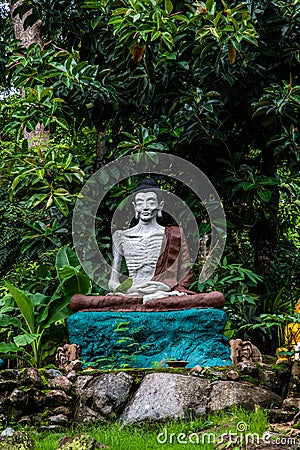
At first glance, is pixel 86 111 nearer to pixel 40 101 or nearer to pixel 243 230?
pixel 40 101

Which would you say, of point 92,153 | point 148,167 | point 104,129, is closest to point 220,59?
point 148,167

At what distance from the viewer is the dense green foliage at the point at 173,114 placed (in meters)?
8.63

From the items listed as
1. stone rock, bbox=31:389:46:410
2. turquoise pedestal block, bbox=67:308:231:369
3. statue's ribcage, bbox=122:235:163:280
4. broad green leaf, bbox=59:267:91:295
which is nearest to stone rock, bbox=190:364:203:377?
turquoise pedestal block, bbox=67:308:231:369

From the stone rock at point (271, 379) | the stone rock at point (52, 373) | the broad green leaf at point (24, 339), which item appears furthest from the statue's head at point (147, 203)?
the stone rock at point (271, 379)

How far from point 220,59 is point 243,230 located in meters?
3.07

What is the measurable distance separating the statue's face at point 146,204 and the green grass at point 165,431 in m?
2.87

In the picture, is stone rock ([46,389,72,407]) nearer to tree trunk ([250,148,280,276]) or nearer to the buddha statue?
the buddha statue

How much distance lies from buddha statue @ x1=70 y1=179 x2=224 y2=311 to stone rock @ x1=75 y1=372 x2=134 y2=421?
119 cm

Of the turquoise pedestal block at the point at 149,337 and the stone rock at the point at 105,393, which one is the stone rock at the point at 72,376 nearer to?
the stone rock at the point at 105,393

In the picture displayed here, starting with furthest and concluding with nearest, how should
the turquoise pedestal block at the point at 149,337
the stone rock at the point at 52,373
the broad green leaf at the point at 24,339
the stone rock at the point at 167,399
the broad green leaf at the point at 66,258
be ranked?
1. the broad green leaf at the point at 66,258
2. the turquoise pedestal block at the point at 149,337
3. the broad green leaf at the point at 24,339
4. the stone rock at the point at 52,373
5. the stone rock at the point at 167,399

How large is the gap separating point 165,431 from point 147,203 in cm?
331

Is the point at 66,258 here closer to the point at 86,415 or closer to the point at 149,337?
the point at 149,337

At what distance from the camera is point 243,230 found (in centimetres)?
1108

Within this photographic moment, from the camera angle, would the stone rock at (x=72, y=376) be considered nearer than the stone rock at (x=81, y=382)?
No
